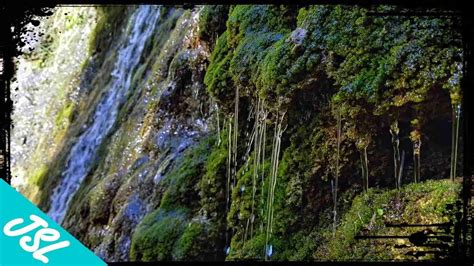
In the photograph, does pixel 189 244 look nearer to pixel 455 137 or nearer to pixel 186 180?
pixel 186 180

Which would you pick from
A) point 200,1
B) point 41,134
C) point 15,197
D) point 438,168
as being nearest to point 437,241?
point 438,168

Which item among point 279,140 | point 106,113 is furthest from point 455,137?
point 106,113

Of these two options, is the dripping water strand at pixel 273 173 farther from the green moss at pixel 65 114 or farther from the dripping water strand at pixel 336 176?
the green moss at pixel 65 114

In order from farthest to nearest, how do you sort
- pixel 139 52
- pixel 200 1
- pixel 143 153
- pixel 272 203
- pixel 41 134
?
pixel 41 134
pixel 139 52
pixel 143 153
pixel 272 203
pixel 200 1

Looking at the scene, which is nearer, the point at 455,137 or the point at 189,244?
the point at 455,137

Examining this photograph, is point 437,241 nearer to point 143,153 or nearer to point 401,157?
point 401,157

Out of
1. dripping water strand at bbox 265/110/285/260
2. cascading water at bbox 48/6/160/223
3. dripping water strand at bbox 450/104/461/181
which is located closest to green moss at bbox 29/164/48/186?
cascading water at bbox 48/6/160/223

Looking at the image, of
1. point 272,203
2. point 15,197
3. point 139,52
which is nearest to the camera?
point 15,197
